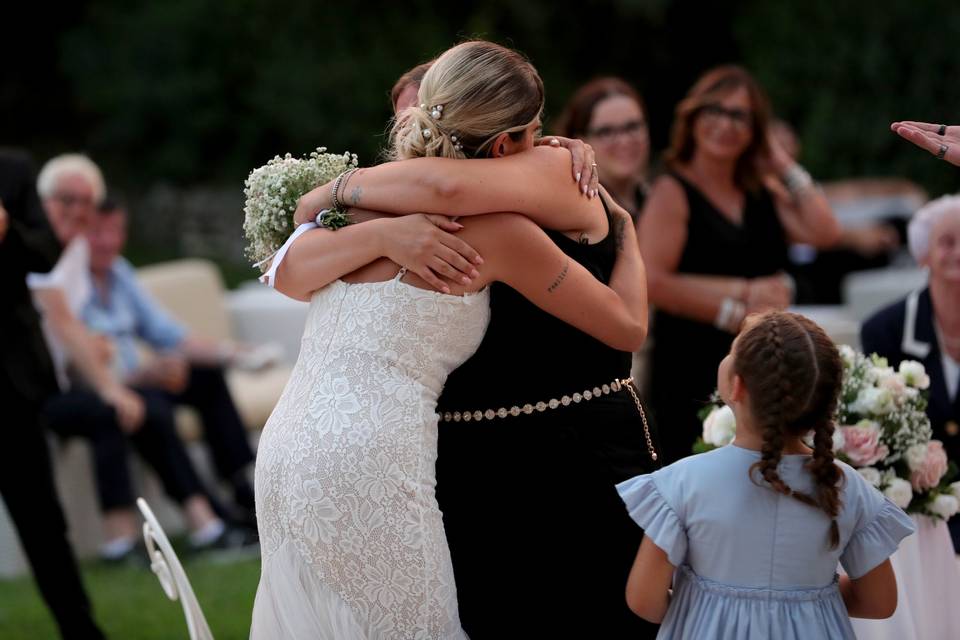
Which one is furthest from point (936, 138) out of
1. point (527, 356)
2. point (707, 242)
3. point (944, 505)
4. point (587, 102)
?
point (587, 102)

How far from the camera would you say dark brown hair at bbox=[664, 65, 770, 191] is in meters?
5.20

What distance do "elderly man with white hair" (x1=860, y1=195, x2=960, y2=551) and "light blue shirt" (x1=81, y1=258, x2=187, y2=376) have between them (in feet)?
13.2

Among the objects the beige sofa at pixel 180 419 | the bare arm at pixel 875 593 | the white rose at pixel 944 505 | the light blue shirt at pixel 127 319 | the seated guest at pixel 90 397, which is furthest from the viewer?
the light blue shirt at pixel 127 319

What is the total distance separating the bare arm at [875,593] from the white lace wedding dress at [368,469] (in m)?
0.87

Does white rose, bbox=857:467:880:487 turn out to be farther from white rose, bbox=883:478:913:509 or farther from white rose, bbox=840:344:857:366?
white rose, bbox=840:344:857:366

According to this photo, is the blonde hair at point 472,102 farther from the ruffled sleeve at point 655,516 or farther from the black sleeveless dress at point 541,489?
the ruffled sleeve at point 655,516

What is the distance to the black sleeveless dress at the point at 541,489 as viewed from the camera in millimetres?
3084

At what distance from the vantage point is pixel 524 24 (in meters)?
14.9

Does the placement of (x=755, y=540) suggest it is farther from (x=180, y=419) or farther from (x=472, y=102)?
(x=180, y=419)

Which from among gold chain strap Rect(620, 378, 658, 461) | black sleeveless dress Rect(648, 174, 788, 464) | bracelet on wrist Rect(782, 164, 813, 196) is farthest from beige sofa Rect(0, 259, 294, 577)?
gold chain strap Rect(620, 378, 658, 461)

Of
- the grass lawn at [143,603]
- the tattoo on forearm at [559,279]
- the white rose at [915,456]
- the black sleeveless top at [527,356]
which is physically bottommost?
the grass lawn at [143,603]

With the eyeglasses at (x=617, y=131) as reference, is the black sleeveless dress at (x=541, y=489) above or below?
below

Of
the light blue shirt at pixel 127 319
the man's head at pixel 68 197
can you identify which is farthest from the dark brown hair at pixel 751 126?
the light blue shirt at pixel 127 319

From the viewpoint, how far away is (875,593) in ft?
9.19
